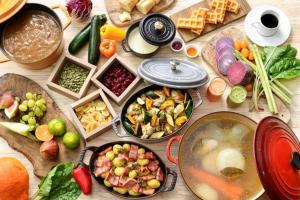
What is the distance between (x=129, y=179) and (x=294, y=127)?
0.83 metres

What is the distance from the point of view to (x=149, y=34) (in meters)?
2.16

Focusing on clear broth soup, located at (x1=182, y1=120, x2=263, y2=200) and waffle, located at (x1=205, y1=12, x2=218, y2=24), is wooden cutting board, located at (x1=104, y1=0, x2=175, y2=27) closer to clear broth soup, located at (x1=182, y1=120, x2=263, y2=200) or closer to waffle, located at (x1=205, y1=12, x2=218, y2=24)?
waffle, located at (x1=205, y1=12, x2=218, y2=24)

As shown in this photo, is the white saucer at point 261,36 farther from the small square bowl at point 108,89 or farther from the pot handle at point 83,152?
the pot handle at point 83,152

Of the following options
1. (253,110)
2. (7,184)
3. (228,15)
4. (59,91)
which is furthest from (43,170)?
(228,15)

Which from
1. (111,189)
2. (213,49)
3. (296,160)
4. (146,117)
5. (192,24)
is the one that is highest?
(192,24)

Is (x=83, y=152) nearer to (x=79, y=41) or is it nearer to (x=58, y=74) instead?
(x=58, y=74)

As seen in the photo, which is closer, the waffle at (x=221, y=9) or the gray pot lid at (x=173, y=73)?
the gray pot lid at (x=173, y=73)

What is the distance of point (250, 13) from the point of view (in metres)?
2.30

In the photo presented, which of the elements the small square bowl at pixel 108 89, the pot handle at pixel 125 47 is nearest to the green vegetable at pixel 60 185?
the small square bowl at pixel 108 89

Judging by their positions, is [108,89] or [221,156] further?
[108,89]

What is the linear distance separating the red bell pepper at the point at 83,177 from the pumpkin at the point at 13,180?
235mm

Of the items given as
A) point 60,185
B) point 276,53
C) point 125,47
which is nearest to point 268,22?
point 276,53

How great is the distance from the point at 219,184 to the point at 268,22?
0.85m

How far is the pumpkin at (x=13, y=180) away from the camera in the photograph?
198cm
